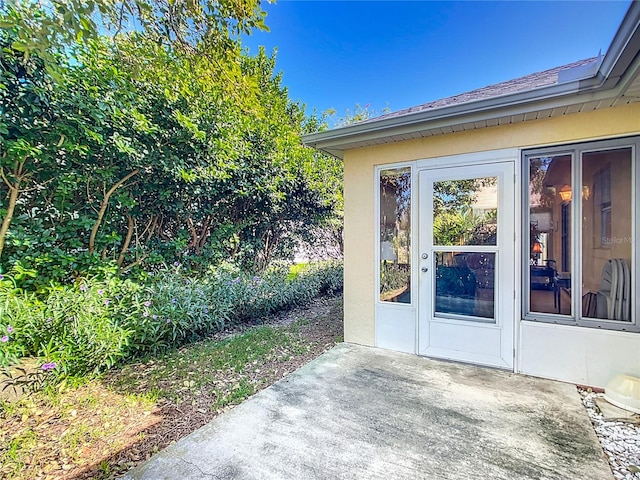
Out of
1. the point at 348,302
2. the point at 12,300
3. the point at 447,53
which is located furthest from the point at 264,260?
the point at 447,53

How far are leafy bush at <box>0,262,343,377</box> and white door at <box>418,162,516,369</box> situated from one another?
3299mm

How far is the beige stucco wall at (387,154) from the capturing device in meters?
3.11

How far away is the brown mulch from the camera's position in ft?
7.06

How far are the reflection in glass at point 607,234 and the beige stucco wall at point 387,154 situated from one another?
294mm

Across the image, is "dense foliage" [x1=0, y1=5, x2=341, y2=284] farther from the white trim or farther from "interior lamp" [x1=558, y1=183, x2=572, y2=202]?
"interior lamp" [x1=558, y1=183, x2=572, y2=202]

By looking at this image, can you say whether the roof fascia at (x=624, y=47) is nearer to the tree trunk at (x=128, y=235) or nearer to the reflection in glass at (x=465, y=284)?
the reflection in glass at (x=465, y=284)

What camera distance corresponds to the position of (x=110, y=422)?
2625 mm

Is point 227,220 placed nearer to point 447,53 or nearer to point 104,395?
point 104,395

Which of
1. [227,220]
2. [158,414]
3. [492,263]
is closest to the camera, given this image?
[158,414]

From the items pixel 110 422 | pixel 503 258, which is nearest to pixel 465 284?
pixel 503 258

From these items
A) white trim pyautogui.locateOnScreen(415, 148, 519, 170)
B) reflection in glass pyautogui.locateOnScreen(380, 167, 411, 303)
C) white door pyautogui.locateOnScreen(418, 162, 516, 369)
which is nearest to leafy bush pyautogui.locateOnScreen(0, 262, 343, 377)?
reflection in glass pyautogui.locateOnScreen(380, 167, 411, 303)

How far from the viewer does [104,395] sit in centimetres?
306

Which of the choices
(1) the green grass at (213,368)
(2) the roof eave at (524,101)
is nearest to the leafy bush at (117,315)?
(1) the green grass at (213,368)

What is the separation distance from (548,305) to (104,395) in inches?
186
